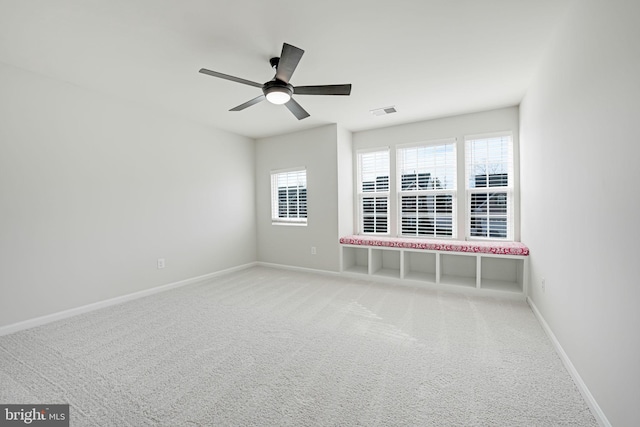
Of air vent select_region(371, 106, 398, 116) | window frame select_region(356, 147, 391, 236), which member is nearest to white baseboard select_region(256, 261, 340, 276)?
window frame select_region(356, 147, 391, 236)

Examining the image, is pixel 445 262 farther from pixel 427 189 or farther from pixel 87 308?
pixel 87 308

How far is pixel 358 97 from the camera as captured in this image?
136 inches

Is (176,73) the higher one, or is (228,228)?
(176,73)

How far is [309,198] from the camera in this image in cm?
491

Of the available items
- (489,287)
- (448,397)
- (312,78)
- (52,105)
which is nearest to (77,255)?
(52,105)

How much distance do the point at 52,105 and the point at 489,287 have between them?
18.1 feet

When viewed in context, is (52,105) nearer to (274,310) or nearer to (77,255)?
(77,255)

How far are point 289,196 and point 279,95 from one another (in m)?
2.84

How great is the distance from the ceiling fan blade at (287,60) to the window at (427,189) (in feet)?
→ 9.26

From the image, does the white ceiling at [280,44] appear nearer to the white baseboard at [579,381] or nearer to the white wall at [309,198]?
the white wall at [309,198]

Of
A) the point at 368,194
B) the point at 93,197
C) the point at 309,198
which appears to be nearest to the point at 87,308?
the point at 93,197

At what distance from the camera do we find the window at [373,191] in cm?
475

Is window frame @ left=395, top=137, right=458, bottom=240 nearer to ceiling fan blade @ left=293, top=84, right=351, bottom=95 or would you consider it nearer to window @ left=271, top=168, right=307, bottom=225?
window @ left=271, top=168, right=307, bottom=225

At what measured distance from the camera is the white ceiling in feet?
6.28
